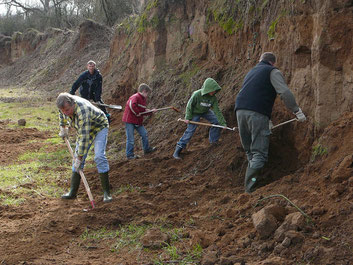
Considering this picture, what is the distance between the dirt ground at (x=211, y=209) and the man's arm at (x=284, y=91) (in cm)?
61

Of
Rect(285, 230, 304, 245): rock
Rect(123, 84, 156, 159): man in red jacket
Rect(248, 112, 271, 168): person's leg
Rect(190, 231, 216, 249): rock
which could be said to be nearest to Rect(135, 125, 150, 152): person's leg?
Rect(123, 84, 156, 159): man in red jacket

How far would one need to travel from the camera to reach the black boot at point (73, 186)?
6281 mm

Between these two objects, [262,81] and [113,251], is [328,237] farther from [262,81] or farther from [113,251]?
[262,81]

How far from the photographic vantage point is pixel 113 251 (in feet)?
14.3

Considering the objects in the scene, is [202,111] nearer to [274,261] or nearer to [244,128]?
[244,128]

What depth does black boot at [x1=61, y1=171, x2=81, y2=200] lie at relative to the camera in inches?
247

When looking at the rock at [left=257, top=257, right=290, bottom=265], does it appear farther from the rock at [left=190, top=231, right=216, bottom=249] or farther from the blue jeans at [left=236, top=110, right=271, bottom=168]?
the blue jeans at [left=236, top=110, right=271, bottom=168]

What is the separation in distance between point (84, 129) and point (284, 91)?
9.44 feet

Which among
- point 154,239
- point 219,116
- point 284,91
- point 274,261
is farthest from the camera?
point 219,116

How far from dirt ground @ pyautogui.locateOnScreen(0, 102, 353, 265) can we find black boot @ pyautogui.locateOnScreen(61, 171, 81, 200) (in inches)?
5.9

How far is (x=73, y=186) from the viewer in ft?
20.8

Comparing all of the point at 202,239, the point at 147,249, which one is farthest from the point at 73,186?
the point at 202,239

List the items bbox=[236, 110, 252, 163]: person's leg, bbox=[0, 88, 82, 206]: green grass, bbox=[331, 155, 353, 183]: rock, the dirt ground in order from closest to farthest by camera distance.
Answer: the dirt ground, bbox=[331, 155, 353, 183]: rock, bbox=[236, 110, 252, 163]: person's leg, bbox=[0, 88, 82, 206]: green grass

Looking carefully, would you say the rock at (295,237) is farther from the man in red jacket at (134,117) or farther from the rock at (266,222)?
the man in red jacket at (134,117)
